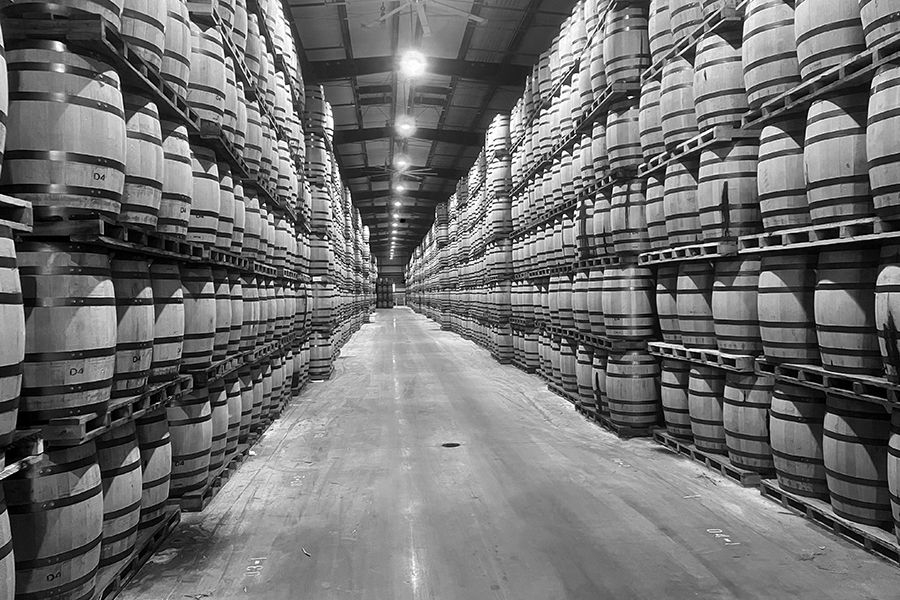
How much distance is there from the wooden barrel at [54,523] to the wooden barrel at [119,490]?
38 cm

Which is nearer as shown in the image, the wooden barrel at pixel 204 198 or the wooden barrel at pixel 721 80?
the wooden barrel at pixel 204 198

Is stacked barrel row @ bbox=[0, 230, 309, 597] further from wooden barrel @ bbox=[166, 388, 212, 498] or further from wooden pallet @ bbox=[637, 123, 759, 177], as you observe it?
wooden pallet @ bbox=[637, 123, 759, 177]

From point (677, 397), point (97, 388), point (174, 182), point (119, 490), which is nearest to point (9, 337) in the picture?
point (97, 388)

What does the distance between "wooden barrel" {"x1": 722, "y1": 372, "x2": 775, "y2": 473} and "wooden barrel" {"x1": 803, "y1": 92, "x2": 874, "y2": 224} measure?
1.67m

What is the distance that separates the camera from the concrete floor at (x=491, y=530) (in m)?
3.52

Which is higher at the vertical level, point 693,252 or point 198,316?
point 693,252

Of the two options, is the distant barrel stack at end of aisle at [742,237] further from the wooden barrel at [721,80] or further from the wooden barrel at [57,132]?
the wooden barrel at [57,132]

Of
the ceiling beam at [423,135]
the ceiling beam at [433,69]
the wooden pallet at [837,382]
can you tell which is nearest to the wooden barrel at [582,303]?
the wooden pallet at [837,382]

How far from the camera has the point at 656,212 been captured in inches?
255

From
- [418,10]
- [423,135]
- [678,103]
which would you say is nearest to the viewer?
[678,103]

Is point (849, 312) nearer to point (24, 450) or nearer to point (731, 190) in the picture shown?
point (731, 190)

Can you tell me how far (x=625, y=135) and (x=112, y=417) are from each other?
20.5ft

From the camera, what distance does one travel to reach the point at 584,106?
8.21 m

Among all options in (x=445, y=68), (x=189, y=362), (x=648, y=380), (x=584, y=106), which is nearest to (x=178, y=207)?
(x=189, y=362)
